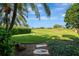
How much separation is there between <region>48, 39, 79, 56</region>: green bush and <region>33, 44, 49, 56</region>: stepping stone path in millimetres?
50

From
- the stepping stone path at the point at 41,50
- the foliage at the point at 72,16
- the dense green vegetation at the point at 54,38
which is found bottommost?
the stepping stone path at the point at 41,50

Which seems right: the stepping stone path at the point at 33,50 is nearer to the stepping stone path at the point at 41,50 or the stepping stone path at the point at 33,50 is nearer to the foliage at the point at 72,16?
the stepping stone path at the point at 41,50

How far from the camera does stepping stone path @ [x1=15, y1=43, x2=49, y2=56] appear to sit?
2709 millimetres

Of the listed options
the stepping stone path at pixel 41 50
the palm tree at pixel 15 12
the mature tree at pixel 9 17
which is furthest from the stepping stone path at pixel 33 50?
the palm tree at pixel 15 12

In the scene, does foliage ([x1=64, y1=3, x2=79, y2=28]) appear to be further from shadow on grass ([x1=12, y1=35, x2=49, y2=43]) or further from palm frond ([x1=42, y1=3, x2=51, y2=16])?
shadow on grass ([x1=12, y1=35, x2=49, y2=43])

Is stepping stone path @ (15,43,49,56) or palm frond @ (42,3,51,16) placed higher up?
palm frond @ (42,3,51,16)

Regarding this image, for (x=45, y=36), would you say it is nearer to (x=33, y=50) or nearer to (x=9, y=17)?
(x=33, y=50)

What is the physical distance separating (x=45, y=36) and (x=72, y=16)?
379mm

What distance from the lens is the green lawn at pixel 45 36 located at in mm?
2730

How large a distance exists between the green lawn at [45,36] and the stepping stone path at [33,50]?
5cm

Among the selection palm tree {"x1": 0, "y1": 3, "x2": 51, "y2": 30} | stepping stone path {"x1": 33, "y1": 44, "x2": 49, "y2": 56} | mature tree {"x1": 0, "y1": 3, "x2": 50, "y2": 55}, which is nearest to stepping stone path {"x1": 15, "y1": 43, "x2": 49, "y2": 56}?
stepping stone path {"x1": 33, "y1": 44, "x2": 49, "y2": 56}

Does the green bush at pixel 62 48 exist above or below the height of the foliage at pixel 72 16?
below

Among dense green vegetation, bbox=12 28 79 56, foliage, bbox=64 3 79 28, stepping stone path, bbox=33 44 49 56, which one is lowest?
stepping stone path, bbox=33 44 49 56

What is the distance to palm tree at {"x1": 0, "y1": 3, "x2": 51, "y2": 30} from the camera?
2.74 metres
